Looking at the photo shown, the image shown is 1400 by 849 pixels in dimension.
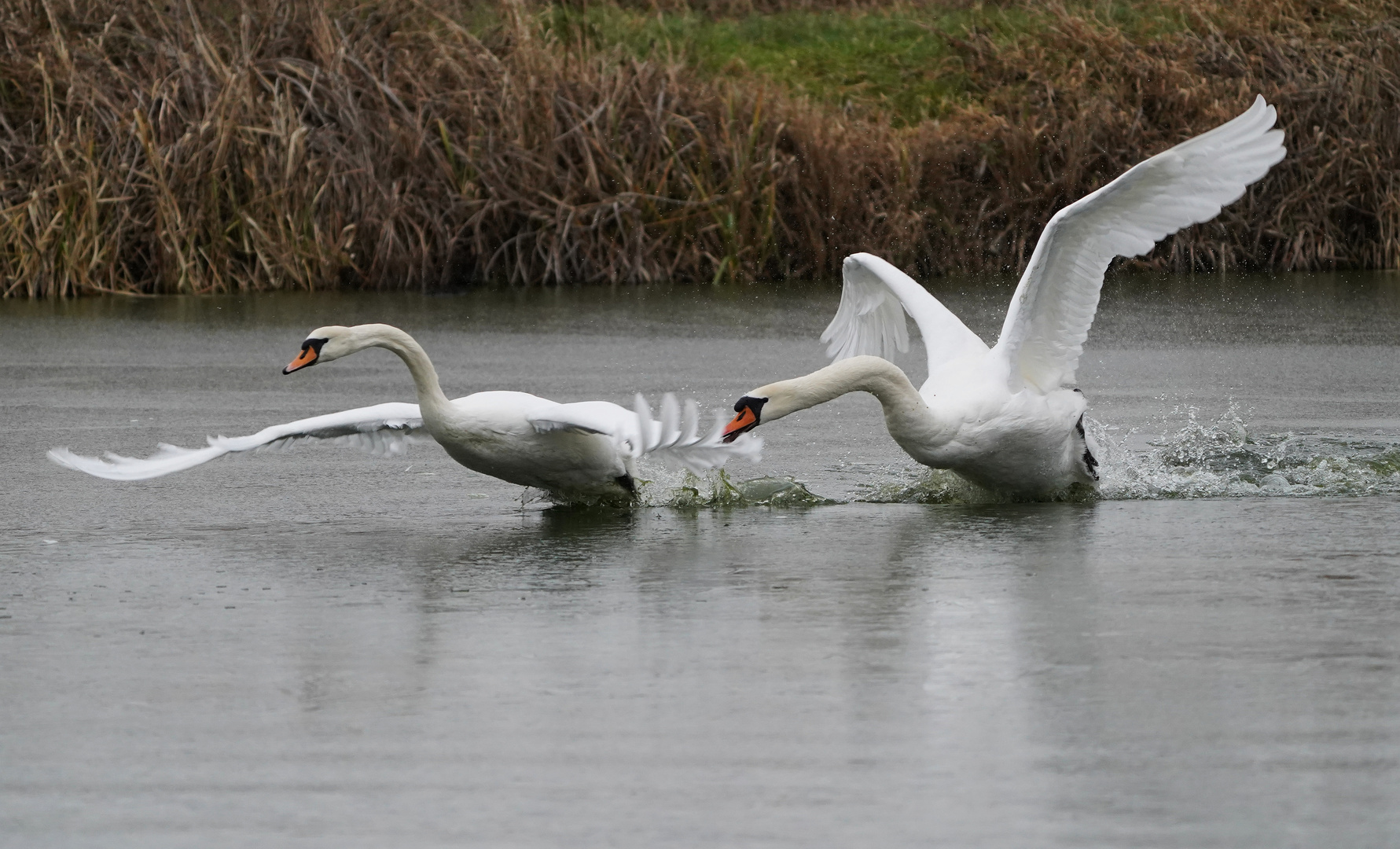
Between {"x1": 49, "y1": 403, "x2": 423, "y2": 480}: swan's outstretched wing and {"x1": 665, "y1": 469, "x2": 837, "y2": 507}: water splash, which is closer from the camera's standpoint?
{"x1": 49, "y1": 403, "x2": 423, "y2": 480}: swan's outstretched wing

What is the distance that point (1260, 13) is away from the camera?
2073 centimetres

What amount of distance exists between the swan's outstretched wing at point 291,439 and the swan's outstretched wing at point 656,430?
0.76 metres

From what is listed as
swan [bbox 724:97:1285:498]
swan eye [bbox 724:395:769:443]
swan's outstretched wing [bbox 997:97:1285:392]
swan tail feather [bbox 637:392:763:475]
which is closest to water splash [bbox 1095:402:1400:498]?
swan [bbox 724:97:1285:498]

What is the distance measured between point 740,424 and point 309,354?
5.75ft

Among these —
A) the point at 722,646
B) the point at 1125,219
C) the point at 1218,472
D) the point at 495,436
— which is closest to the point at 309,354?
the point at 495,436

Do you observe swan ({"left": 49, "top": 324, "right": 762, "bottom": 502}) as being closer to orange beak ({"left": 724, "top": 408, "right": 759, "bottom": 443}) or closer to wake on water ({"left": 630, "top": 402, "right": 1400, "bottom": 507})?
orange beak ({"left": 724, "top": 408, "right": 759, "bottom": 443})

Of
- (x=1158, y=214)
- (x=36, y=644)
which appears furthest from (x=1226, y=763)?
(x=1158, y=214)

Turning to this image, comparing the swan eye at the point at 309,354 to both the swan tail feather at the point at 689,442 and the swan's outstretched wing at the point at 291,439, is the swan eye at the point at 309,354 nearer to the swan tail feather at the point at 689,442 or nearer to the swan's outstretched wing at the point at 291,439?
the swan's outstretched wing at the point at 291,439

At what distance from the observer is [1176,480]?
7965 mm

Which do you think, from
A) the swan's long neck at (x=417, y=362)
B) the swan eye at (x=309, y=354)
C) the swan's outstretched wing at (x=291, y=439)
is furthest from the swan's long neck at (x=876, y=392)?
the swan eye at (x=309, y=354)

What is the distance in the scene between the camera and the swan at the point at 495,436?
7059 mm

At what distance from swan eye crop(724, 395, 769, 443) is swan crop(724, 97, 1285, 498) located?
40 millimetres

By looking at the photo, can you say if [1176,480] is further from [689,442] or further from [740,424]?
[689,442]

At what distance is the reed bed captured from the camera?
16.6 m
